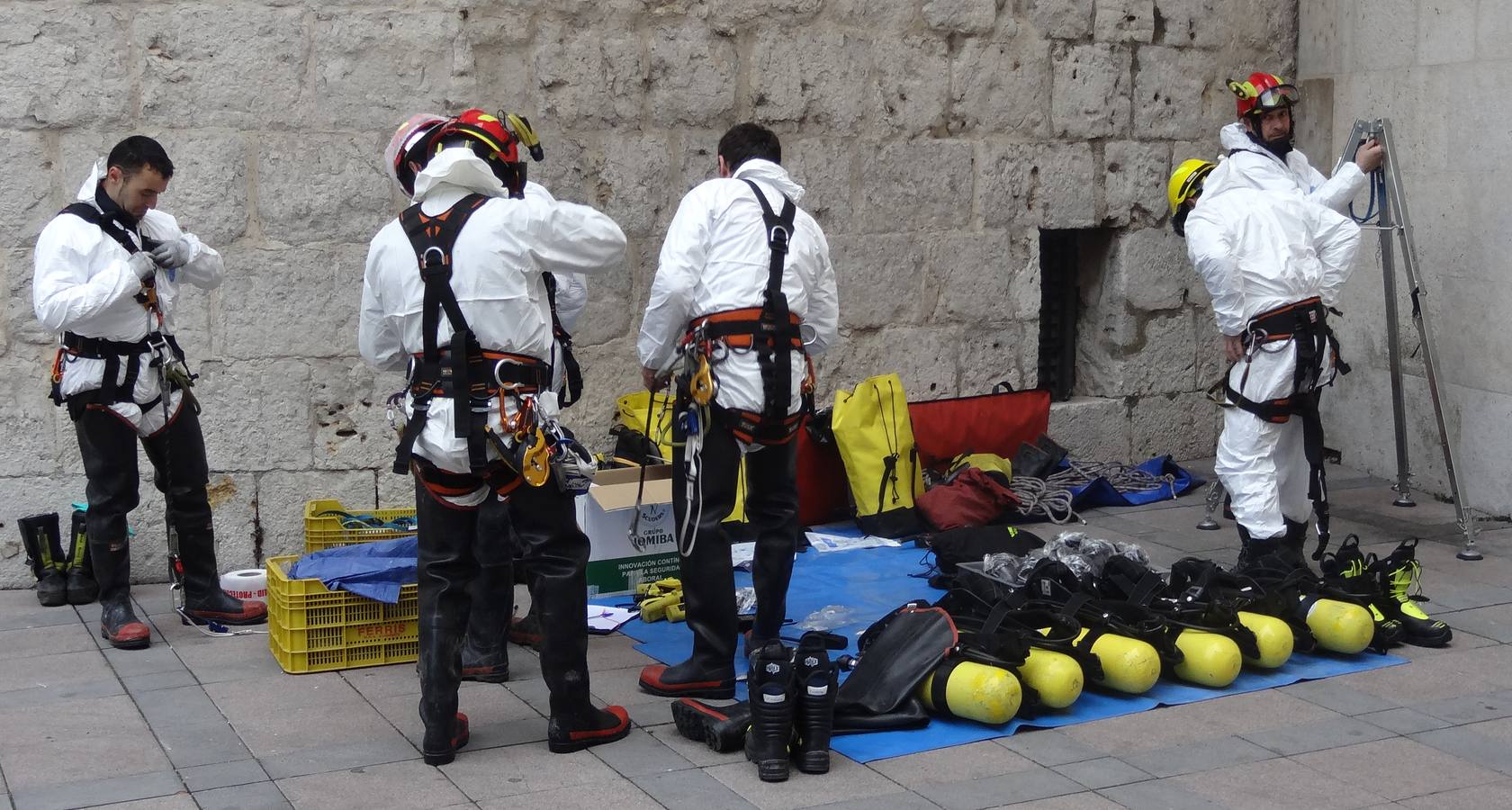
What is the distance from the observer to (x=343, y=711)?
4949 mm

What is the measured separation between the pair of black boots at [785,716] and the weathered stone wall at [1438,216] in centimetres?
418

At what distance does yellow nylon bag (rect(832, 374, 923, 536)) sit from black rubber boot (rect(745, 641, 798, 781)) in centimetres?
309

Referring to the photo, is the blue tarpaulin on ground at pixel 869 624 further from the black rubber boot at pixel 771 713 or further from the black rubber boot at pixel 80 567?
the black rubber boot at pixel 80 567

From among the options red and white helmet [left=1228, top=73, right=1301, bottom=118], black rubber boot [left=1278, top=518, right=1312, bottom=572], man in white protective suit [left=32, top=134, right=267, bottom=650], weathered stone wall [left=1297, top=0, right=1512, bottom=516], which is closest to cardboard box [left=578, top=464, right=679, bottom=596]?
man in white protective suit [left=32, top=134, right=267, bottom=650]

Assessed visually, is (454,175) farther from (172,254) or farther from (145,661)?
(145,661)

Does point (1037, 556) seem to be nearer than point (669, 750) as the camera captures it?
No

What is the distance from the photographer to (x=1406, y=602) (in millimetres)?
5801

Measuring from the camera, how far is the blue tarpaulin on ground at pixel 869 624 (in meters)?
4.65

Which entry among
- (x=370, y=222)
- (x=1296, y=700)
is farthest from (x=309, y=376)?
(x=1296, y=700)

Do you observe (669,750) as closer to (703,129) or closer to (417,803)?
(417,803)

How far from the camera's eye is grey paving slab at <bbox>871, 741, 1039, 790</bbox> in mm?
4324

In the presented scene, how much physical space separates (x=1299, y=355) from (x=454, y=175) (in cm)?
355

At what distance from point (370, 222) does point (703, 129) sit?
1.73 m

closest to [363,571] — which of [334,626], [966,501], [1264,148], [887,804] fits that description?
[334,626]
